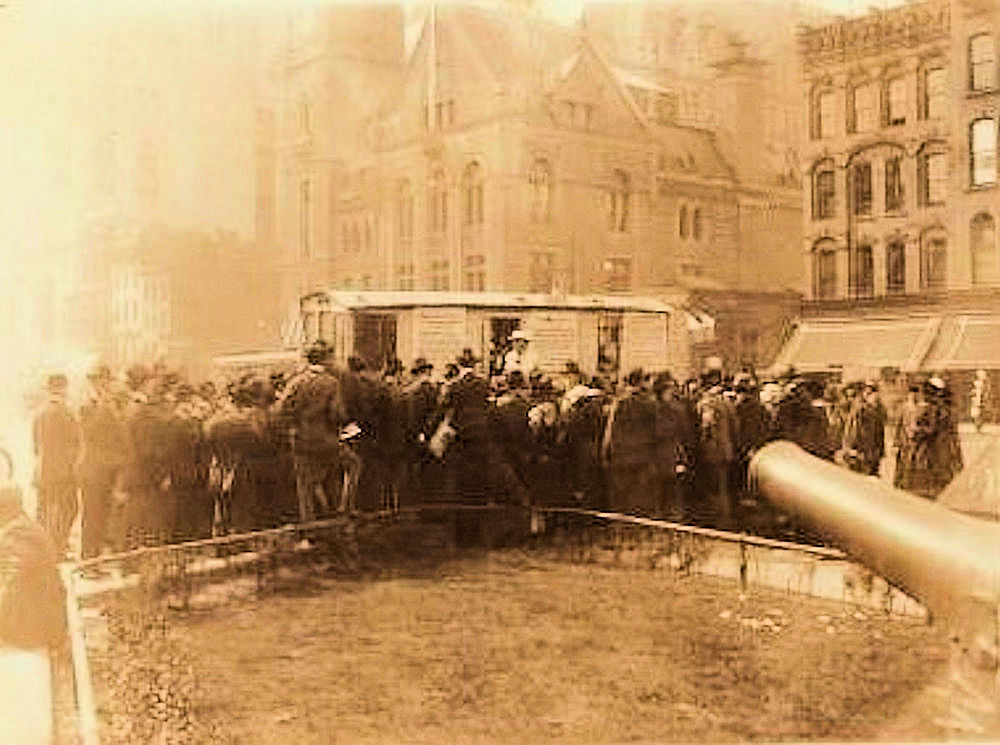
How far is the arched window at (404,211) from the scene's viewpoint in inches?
103

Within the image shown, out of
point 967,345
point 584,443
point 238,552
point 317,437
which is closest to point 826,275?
point 967,345

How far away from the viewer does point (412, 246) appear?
2.64 m

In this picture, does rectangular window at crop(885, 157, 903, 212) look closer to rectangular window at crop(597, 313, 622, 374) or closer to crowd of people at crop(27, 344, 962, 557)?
crowd of people at crop(27, 344, 962, 557)

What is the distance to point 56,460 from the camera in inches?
99.3

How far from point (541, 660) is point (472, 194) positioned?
89cm

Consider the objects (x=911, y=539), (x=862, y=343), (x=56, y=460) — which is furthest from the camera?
(x=862, y=343)

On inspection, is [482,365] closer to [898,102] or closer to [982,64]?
[898,102]

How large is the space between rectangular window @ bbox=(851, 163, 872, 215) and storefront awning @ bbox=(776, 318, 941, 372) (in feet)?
0.79

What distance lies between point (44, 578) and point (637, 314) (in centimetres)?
119

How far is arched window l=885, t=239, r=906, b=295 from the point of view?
276 centimetres

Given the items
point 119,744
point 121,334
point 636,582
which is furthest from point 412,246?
point 119,744

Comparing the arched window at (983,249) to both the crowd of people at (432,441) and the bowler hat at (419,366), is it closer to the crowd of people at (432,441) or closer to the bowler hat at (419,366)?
the crowd of people at (432,441)

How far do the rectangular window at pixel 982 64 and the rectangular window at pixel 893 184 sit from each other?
9.0 inches

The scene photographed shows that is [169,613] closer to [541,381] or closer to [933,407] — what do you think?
[541,381]
